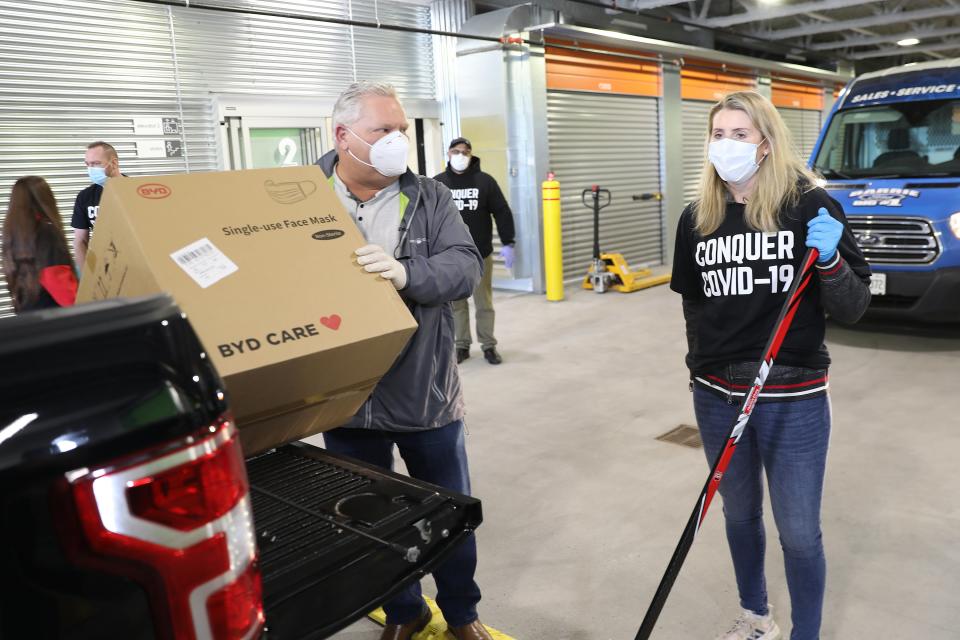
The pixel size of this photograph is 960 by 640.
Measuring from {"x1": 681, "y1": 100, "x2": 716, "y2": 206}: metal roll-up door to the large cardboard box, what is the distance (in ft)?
37.0

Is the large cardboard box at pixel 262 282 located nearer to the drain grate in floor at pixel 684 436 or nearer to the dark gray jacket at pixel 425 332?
the dark gray jacket at pixel 425 332

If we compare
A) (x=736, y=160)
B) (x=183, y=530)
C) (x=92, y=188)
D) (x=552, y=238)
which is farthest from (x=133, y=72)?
(x=183, y=530)

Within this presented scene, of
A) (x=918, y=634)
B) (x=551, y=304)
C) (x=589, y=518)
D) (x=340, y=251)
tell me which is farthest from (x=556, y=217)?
(x=340, y=251)

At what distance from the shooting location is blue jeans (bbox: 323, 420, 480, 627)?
7.57ft

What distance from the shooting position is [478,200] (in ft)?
21.0

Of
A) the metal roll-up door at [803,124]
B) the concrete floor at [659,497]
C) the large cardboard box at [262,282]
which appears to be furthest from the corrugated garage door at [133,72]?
the metal roll-up door at [803,124]

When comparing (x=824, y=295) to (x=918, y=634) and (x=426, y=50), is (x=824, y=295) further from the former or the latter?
(x=426, y=50)

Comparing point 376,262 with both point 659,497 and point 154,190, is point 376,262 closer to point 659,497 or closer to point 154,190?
point 154,190

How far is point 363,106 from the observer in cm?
224

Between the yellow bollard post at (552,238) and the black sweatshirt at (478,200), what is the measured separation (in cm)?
236

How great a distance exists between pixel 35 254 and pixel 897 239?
580 centimetres

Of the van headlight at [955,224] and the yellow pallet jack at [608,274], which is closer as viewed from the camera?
the van headlight at [955,224]

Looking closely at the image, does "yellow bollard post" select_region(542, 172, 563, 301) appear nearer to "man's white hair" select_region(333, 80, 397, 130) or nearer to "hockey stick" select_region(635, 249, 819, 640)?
"man's white hair" select_region(333, 80, 397, 130)

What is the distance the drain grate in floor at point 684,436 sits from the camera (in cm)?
427
